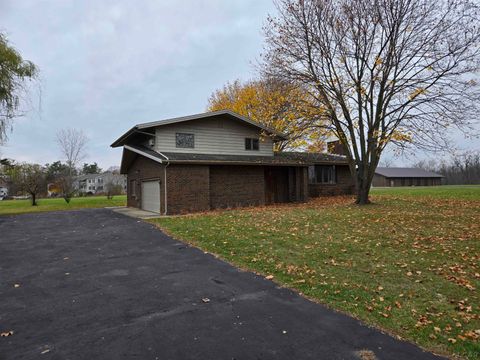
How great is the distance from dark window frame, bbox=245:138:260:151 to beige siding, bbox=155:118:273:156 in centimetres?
19

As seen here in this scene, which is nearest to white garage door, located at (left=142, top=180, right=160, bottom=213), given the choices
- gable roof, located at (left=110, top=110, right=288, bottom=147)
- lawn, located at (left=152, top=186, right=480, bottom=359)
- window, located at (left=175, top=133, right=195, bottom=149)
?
window, located at (left=175, top=133, right=195, bottom=149)

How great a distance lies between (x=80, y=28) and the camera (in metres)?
12.7

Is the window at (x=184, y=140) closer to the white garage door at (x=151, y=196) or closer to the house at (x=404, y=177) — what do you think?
the white garage door at (x=151, y=196)

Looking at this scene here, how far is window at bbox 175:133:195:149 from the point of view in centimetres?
1667

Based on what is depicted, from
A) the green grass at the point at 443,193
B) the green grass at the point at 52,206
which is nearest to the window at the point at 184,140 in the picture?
the green grass at the point at 52,206

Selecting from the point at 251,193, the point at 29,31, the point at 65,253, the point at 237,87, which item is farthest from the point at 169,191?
the point at 237,87

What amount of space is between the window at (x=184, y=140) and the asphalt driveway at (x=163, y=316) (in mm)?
10191

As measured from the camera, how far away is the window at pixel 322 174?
22.1 meters

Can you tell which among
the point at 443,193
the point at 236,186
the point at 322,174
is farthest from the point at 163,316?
the point at 443,193

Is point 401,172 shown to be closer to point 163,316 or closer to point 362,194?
point 362,194

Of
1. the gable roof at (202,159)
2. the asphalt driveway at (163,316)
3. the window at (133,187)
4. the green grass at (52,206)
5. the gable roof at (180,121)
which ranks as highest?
the gable roof at (180,121)

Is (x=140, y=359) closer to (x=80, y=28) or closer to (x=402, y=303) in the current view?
(x=402, y=303)

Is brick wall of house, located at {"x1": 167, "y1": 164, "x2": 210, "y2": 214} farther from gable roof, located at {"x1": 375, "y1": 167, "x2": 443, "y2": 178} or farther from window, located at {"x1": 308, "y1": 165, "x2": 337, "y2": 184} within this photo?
gable roof, located at {"x1": 375, "y1": 167, "x2": 443, "y2": 178}

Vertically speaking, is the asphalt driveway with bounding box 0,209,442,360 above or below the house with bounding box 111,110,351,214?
below
